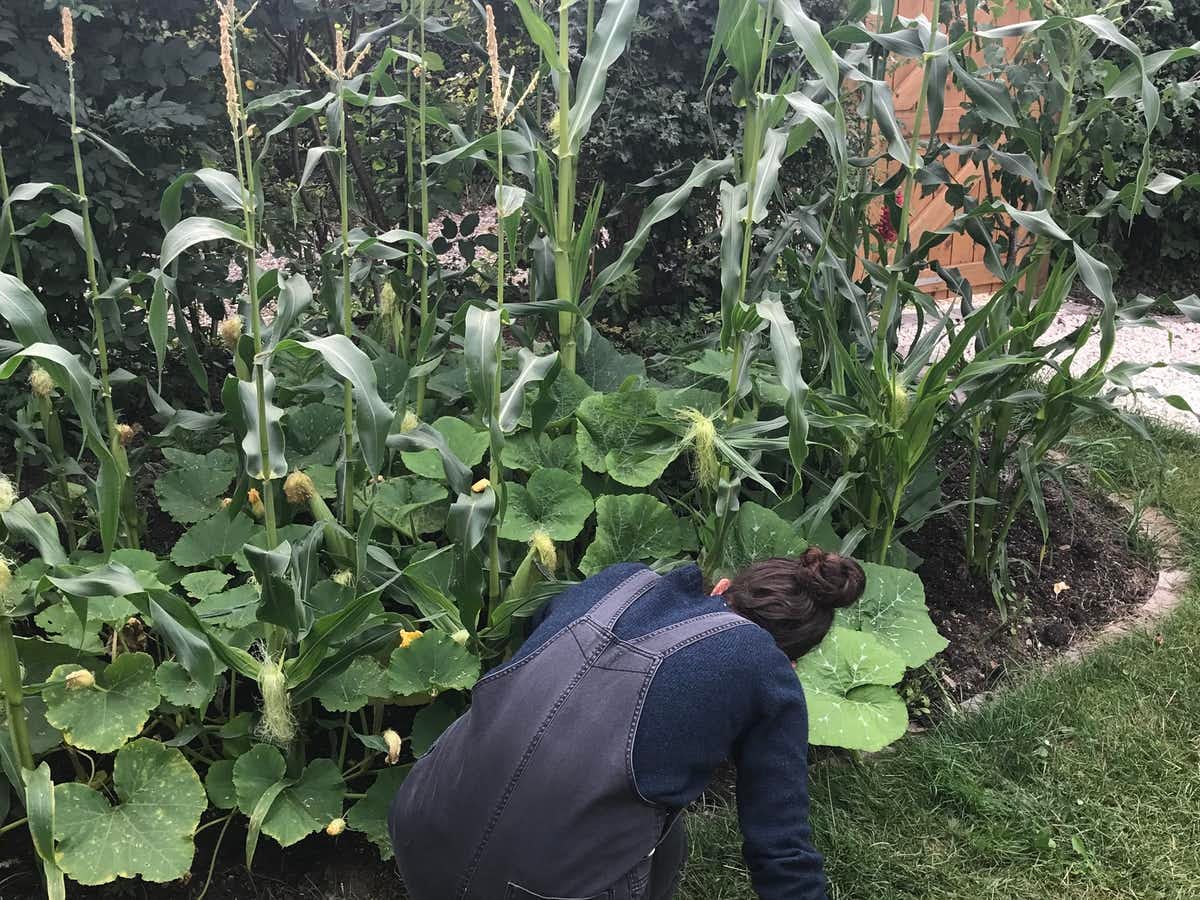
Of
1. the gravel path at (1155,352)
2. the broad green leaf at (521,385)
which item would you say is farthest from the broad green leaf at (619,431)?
the gravel path at (1155,352)

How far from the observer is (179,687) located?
1887 mm

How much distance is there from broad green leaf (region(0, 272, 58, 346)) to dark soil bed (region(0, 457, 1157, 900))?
1.02 metres

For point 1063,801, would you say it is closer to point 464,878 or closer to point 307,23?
point 464,878

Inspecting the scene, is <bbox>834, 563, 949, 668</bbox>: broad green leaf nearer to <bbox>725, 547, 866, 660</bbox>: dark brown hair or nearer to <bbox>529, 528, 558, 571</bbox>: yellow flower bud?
<bbox>725, 547, 866, 660</bbox>: dark brown hair

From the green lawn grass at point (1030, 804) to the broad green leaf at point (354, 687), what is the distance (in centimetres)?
75

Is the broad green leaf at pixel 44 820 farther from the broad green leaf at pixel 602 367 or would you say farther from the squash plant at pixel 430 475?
the broad green leaf at pixel 602 367

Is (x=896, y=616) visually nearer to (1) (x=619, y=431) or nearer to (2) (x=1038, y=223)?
(1) (x=619, y=431)

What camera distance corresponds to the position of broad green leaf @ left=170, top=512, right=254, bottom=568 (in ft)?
7.47

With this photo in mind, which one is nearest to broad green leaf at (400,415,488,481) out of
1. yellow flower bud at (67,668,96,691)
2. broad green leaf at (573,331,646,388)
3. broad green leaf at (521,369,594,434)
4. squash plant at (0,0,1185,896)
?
squash plant at (0,0,1185,896)

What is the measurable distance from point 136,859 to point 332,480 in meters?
0.98

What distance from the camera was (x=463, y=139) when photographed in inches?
106

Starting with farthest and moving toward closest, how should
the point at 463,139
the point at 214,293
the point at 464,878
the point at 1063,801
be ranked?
1. the point at 214,293
2. the point at 463,139
3. the point at 1063,801
4. the point at 464,878

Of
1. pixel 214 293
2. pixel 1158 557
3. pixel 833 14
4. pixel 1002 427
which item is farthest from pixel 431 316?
pixel 1158 557

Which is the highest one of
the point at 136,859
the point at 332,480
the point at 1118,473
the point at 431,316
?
the point at 431,316
